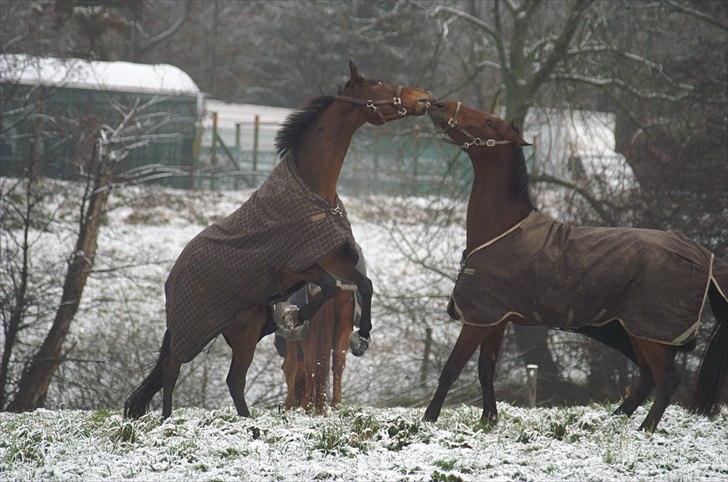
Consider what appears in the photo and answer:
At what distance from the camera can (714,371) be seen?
7652 millimetres

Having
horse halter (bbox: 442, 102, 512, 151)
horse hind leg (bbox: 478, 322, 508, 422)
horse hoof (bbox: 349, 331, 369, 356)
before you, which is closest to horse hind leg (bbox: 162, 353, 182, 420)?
horse hoof (bbox: 349, 331, 369, 356)

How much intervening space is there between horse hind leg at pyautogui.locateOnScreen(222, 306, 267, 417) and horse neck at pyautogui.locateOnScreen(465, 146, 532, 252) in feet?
5.59

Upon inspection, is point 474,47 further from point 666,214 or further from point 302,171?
point 302,171

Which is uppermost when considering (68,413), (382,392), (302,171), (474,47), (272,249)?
(474,47)

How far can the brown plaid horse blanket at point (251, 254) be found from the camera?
7.46m

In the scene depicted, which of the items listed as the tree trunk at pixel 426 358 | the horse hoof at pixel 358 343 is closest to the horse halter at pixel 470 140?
the horse hoof at pixel 358 343

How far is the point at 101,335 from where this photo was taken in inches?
598

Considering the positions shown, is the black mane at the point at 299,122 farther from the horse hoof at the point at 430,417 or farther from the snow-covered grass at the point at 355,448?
the horse hoof at the point at 430,417

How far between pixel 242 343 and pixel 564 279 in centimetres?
245

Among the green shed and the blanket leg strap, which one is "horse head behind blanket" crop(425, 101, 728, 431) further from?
the green shed

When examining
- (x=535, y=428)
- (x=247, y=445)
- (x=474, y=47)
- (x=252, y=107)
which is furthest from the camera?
(x=252, y=107)

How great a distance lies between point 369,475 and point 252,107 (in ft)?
97.9

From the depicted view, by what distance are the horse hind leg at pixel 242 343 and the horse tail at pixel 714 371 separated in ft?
10.9

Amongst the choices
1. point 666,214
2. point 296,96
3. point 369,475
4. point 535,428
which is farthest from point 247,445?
point 296,96
